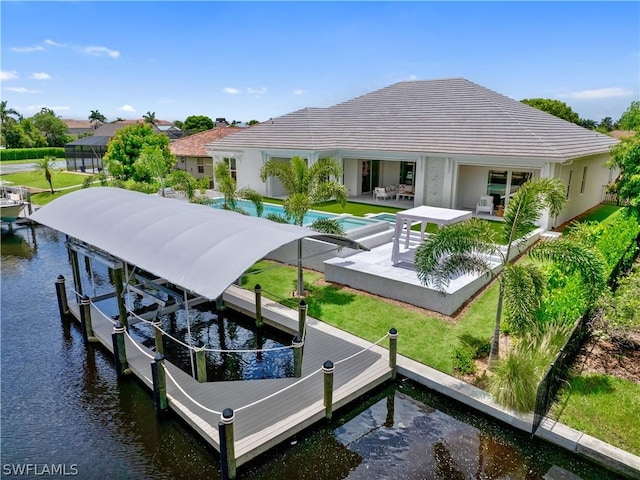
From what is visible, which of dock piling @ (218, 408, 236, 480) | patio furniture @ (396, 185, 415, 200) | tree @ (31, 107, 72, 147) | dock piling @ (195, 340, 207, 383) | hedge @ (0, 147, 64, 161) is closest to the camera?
dock piling @ (218, 408, 236, 480)

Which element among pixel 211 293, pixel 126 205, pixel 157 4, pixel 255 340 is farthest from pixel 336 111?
pixel 211 293

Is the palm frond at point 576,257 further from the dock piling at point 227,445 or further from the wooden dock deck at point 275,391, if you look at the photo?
the dock piling at point 227,445

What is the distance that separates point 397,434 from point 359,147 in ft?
63.0

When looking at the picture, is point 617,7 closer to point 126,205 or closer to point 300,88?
point 126,205

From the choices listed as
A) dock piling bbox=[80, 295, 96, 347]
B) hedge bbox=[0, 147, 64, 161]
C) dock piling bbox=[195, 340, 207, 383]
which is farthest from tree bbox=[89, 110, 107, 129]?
dock piling bbox=[195, 340, 207, 383]

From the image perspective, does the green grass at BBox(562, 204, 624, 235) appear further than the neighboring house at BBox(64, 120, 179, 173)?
No

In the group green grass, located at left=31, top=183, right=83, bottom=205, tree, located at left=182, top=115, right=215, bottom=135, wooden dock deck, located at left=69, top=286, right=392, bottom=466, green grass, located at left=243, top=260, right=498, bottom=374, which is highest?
tree, located at left=182, top=115, right=215, bottom=135

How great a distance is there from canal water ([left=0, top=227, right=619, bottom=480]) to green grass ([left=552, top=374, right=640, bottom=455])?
75cm

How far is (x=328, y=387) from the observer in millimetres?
8336

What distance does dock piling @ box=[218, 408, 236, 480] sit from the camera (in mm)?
6867

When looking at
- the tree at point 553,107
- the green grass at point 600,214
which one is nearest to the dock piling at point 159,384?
the green grass at point 600,214

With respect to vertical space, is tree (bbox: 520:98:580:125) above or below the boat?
above

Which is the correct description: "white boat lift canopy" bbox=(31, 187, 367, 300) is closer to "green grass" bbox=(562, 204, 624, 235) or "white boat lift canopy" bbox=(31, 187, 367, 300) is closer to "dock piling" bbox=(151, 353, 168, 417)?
"dock piling" bbox=(151, 353, 168, 417)

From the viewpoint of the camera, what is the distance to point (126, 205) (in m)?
13.6
